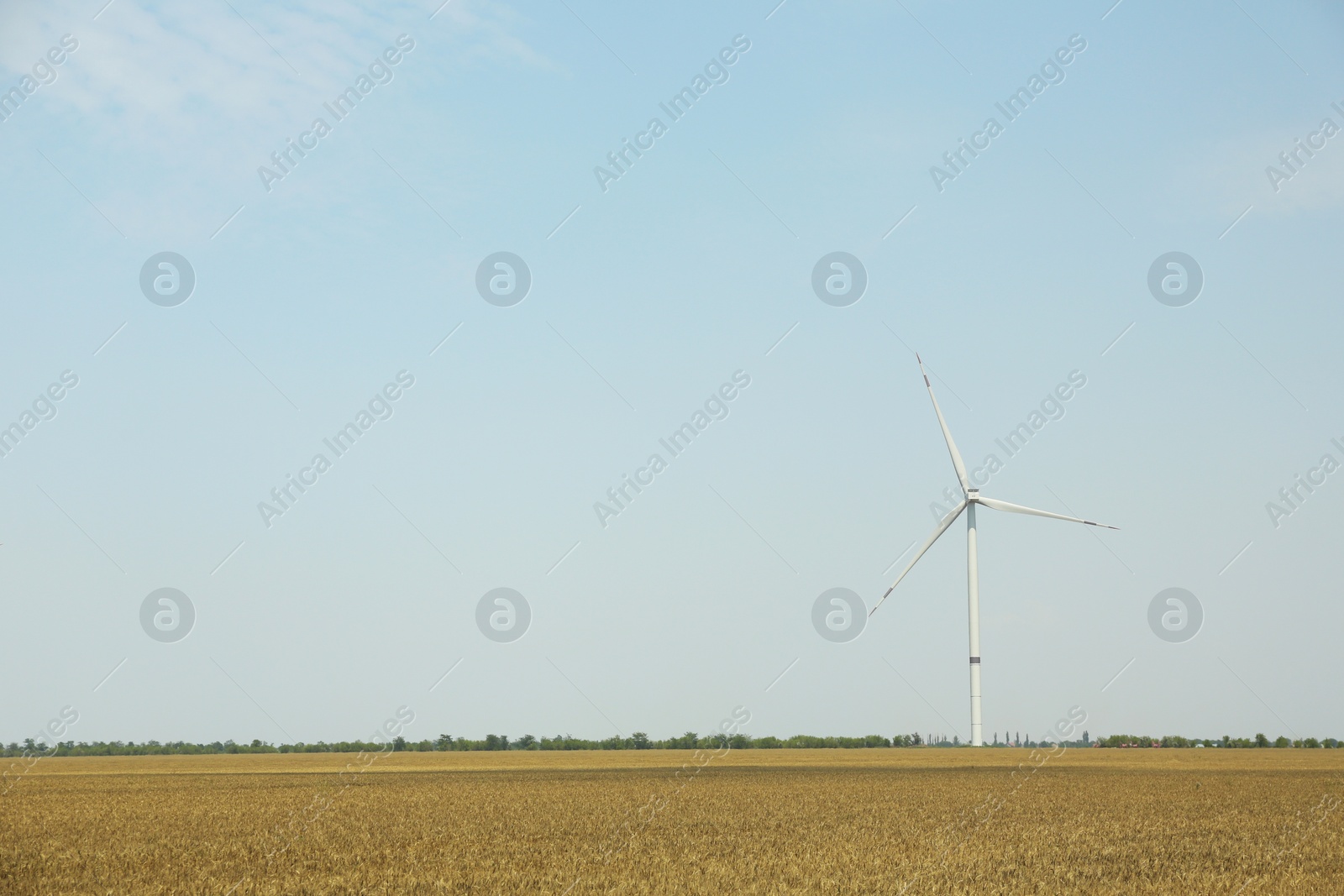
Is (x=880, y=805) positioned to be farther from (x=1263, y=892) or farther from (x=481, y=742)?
(x=481, y=742)

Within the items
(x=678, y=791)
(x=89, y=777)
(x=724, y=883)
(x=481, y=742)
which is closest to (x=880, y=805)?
(x=678, y=791)

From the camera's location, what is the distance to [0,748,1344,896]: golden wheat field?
776 inches

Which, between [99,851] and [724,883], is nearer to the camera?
[724,883]

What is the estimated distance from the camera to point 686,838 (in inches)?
1049

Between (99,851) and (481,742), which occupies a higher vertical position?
(481,742)

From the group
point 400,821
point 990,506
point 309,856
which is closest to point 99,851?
point 309,856

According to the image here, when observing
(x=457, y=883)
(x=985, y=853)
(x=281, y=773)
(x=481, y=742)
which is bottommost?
(x=457, y=883)

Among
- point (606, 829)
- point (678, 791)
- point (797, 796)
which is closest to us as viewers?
point (606, 829)

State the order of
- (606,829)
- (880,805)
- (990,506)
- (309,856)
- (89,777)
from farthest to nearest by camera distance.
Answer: (990,506) → (89,777) → (880,805) → (606,829) → (309,856)

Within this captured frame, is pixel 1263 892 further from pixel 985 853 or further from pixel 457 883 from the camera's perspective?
pixel 457 883

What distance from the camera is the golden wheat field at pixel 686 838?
19.7 metres

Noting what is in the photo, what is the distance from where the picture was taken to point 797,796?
41.5m

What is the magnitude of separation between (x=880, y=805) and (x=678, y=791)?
11.5 meters

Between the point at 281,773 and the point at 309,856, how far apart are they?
180 feet
